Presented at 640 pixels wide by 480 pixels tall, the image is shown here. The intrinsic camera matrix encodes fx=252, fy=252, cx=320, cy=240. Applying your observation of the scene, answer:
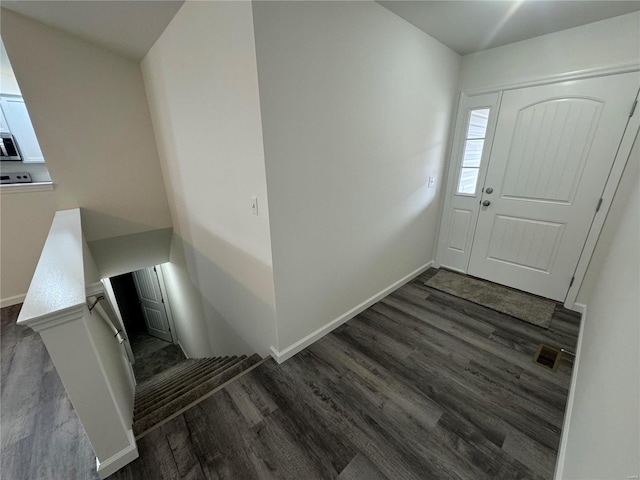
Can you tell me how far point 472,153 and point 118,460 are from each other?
11.8 ft

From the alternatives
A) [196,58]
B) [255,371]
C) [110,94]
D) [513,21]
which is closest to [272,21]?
[196,58]

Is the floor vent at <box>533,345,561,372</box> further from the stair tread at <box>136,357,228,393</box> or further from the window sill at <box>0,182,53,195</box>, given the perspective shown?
the window sill at <box>0,182,53,195</box>

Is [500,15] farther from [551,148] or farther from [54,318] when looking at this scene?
[54,318]

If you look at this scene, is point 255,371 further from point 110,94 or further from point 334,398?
point 110,94

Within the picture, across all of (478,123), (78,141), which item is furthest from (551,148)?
(78,141)

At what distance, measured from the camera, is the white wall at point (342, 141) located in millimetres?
1399

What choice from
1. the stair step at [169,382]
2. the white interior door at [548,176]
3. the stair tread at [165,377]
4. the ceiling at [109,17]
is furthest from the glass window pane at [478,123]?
the stair tread at [165,377]

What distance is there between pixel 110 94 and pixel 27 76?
0.56m

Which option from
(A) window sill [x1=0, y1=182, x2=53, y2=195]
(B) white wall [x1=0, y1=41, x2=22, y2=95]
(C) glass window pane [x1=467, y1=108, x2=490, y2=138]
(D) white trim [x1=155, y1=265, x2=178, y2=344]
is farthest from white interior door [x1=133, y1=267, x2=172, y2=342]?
(C) glass window pane [x1=467, y1=108, x2=490, y2=138]

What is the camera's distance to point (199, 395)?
5.28 feet

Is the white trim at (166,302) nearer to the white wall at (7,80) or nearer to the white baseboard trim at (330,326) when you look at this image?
the white wall at (7,80)

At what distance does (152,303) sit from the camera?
515cm

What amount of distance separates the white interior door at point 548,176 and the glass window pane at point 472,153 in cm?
14

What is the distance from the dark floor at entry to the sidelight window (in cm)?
554
